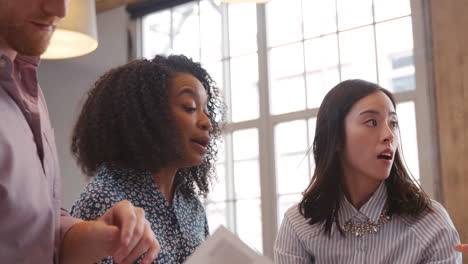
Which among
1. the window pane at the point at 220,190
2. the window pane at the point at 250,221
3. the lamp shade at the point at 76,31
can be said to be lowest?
the window pane at the point at 250,221

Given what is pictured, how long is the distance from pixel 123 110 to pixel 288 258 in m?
0.72

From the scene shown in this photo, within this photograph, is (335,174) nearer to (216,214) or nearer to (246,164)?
(246,164)

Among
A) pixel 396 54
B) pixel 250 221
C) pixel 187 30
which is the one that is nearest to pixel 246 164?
pixel 250 221

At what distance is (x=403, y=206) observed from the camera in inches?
78.4

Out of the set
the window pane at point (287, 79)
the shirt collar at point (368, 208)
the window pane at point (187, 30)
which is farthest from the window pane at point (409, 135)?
the shirt collar at point (368, 208)

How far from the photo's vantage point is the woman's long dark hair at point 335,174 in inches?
79.7

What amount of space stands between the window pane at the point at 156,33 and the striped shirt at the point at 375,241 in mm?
4211

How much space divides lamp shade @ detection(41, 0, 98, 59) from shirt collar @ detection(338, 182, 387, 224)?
1.29 meters

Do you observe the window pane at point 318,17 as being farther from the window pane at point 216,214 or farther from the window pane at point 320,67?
the window pane at point 216,214

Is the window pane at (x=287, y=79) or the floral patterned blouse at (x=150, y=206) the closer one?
the floral patterned blouse at (x=150, y=206)

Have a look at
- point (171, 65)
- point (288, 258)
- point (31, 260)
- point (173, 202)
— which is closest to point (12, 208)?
point (31, 260)

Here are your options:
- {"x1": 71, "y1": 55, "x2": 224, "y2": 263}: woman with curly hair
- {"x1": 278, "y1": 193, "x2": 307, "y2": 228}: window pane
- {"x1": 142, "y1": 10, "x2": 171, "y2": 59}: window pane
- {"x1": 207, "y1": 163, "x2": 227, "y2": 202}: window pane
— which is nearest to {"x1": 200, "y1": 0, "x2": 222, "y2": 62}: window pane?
{"x1": 142, "y1": 10, "x2": 171, "y2": 59}: window pane

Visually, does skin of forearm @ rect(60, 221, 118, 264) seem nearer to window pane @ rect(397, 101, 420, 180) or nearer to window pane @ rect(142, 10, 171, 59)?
window pane @ rect(397, 101, 420, 180)

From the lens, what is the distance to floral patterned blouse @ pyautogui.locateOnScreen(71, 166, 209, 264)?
1.58 metres
